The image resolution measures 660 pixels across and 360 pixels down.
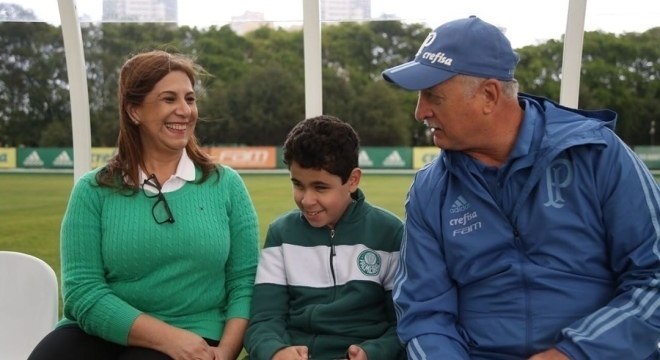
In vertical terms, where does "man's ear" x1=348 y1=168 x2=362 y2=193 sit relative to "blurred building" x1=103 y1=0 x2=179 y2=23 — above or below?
below

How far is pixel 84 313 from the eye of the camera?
7.45ft

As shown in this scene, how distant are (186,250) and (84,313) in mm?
381

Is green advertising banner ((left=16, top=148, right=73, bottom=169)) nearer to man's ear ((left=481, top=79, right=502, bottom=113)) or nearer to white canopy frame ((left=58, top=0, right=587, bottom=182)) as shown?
white canopy frame ((left=58, top=0, right=587, bottom=182))

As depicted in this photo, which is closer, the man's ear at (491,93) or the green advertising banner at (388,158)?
the man's ear at (491,93)

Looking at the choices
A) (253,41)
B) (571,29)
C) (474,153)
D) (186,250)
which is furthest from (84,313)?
(253,41)

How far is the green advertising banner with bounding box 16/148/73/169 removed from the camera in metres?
22.2

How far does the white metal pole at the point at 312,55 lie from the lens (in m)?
2.98

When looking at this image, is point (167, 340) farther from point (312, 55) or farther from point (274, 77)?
point (274, 77)

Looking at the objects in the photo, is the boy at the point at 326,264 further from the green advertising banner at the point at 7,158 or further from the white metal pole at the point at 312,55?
the green advertising banner at the point at 7,158

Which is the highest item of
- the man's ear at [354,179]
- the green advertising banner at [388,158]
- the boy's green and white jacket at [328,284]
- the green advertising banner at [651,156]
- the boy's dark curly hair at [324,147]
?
the boy's dark curly hair at [324,147]

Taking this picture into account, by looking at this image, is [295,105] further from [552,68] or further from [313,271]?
[313,271]

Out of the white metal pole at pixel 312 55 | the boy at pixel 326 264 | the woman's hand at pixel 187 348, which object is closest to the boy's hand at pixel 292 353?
the boy at pixel 326 264

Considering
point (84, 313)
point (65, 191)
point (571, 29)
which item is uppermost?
point (571, 29)

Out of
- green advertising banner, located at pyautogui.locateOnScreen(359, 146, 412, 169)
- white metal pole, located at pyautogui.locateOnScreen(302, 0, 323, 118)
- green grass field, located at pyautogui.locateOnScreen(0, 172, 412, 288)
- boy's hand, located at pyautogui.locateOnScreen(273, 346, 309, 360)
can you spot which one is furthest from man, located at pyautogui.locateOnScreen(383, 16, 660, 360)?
green advertising banner, located at pyautogui.locateOnScreen(359, 146, 412, 169)
